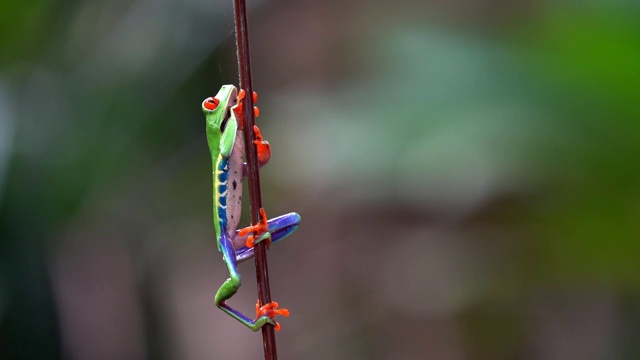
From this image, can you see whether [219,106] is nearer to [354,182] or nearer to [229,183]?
[229,183]

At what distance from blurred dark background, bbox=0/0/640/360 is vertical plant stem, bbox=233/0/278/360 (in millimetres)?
907

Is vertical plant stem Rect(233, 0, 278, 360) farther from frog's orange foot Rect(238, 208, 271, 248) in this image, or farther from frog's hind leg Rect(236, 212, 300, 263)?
frog's hind leg Rect(236, 212, 300, 263)

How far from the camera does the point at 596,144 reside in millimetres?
1493

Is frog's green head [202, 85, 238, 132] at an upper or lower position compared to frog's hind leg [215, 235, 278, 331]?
upper

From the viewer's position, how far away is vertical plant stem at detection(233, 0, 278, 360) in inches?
26.3

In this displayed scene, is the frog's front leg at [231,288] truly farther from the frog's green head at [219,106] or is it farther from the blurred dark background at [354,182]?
the blurred dark background at [354,182]

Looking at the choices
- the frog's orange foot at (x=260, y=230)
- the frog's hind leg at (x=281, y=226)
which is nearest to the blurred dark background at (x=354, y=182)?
the frog's hind leg at (x=281, y=226)

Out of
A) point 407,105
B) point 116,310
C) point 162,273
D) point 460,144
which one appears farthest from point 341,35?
point 116,310

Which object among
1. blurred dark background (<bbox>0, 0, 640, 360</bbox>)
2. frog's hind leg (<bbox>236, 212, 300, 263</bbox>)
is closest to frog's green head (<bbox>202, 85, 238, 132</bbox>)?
frog's hind leg (<bbox>236, 212, 300, 263</bbox>)

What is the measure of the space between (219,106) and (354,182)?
3.14 ft

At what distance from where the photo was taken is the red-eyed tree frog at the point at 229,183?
973 mm

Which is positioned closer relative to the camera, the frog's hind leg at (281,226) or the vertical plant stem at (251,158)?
the vertical plant stem at (251,158)

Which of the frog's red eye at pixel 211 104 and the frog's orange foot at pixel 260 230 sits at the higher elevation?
the frog's red eye at pixel 211 104

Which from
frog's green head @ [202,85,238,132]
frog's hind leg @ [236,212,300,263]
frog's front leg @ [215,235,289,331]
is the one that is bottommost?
frog's front leg @ [215,235,289,331]
